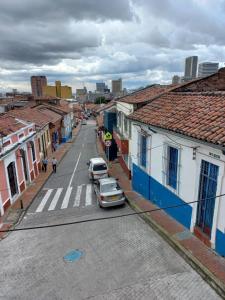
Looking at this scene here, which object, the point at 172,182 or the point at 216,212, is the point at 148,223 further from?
the point at 216,212

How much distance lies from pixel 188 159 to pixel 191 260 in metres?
3.69

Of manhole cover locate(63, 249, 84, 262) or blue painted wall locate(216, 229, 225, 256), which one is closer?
blue painted wall locate(216, 229, 225, 256)

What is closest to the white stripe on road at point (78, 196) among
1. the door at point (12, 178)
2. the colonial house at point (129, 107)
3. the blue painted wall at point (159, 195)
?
the blue painted wall at point (159, 195)

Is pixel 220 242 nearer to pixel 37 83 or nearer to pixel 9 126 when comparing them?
pixel 9 126

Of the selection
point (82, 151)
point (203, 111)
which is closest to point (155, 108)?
point (203, 111)

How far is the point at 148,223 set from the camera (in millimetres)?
10703

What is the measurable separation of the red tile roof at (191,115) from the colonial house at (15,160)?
26.1 feet

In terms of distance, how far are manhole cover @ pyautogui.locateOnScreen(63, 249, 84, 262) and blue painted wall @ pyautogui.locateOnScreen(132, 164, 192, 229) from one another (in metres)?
4.56

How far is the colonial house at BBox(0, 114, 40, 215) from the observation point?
1334 cm

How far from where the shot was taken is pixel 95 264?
8219 mm

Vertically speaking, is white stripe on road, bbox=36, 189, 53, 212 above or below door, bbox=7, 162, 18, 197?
below

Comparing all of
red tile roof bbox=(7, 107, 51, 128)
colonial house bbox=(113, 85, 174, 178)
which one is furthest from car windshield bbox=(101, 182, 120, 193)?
red tile roof bbox=(7, 107, 51, 128)

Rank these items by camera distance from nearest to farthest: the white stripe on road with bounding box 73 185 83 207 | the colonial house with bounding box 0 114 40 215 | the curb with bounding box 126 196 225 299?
the curb with bounding box 126 196 225 299, the colonial house with bounding box 0 114 40 215, the white stripe on road with bounding box 73 185 83 207

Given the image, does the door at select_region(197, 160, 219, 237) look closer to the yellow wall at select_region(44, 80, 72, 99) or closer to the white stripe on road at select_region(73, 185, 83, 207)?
the white stripe on road at select_region(73, 185, 83, 207)
